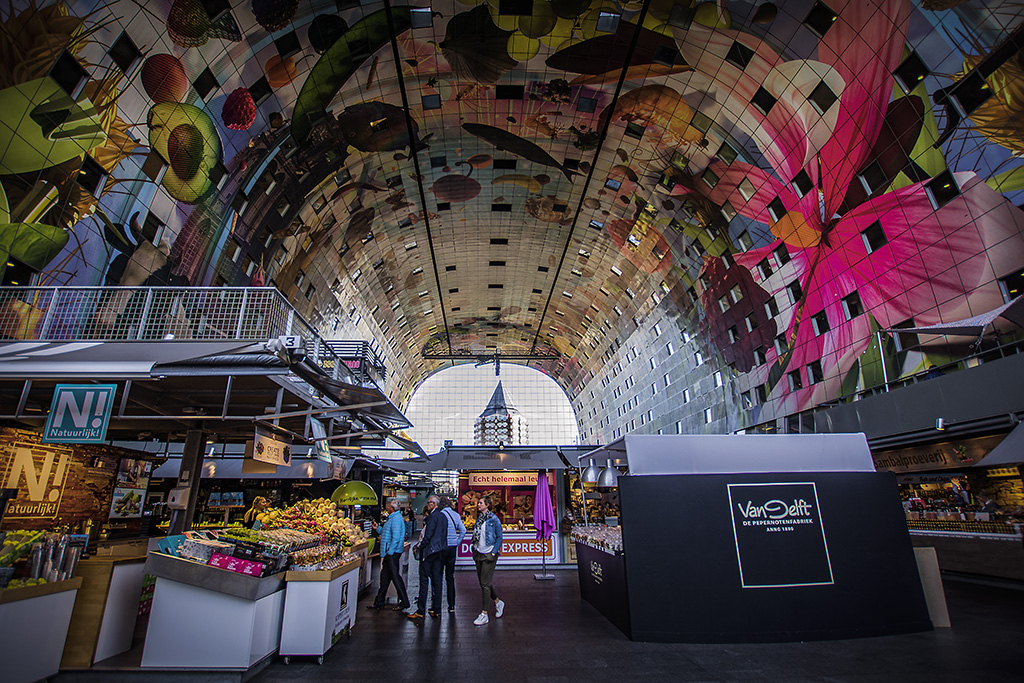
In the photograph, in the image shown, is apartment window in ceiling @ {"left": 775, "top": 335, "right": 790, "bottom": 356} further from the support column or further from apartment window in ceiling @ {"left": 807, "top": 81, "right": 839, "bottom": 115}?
the support column

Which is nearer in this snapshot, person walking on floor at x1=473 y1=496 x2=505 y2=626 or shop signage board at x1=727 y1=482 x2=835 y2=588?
shop signage board at x1=727 y1=482 x2=835 y2=588

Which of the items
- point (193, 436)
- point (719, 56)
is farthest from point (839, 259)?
point (193, 436)

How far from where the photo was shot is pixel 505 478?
15.4 metres

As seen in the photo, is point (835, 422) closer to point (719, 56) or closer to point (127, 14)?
point (719, 56)

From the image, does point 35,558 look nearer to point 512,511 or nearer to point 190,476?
point 190,476

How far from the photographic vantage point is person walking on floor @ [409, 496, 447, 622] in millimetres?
6984

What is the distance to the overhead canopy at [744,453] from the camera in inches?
248

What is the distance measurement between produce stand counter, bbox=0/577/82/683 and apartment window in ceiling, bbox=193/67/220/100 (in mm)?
10017

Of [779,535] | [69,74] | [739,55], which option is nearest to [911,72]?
[739,55]

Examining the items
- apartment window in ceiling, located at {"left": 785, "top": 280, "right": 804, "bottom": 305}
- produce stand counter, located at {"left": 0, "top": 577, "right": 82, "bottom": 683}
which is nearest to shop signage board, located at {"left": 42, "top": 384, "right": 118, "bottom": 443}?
produce stand counter, located at {"left": 0, "top": 577, "right": 82, "bottom": 683}

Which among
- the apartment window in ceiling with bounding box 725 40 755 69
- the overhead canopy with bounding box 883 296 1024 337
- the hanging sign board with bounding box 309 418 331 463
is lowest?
the hanging sign board with bounding box 309 418 331 463

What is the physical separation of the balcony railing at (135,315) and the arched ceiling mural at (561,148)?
1377mm

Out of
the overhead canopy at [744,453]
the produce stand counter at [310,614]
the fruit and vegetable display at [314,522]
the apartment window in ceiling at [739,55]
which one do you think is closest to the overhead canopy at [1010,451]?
the overhead canopy at [744,453]

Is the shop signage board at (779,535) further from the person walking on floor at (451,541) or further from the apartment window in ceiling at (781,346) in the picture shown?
the apartment window in ceiling at (781,346)
